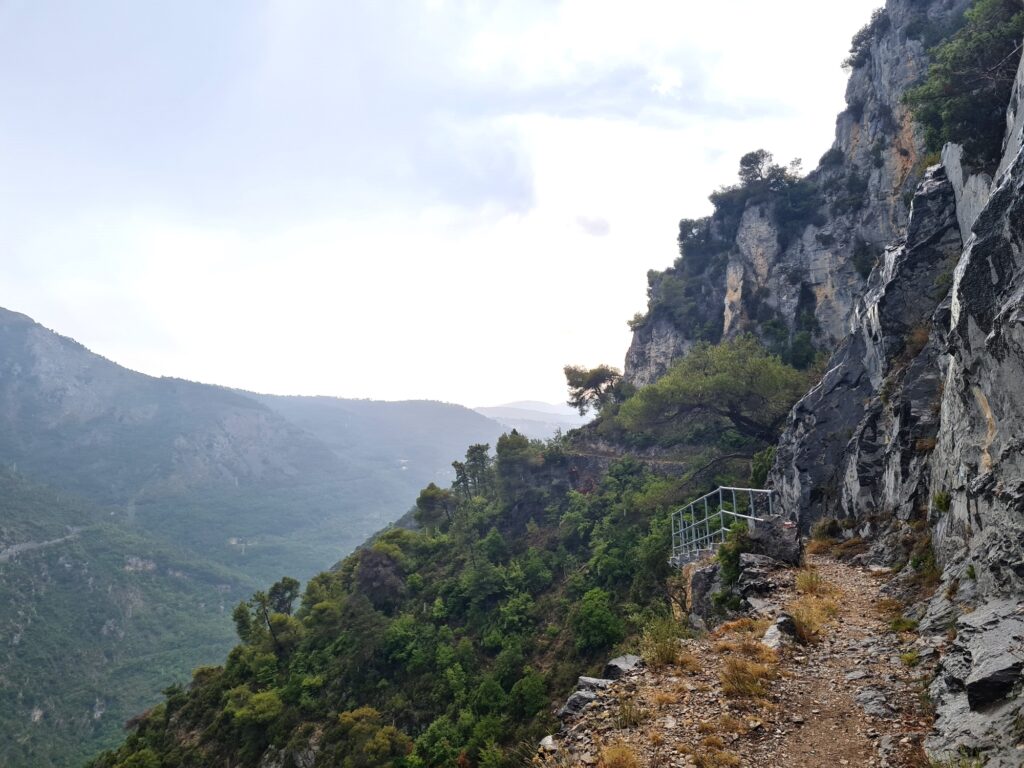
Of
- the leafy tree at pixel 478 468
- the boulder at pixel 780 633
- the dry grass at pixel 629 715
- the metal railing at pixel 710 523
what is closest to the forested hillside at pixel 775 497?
the dry grass at pixel 629 715

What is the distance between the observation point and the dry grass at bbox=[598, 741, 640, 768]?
5145 mm

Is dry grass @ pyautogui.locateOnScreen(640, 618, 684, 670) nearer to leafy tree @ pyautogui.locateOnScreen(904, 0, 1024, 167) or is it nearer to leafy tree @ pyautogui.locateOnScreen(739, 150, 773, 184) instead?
leafy tree @ pyautogui.locateOnScreen(904, 0, 1024, 167)

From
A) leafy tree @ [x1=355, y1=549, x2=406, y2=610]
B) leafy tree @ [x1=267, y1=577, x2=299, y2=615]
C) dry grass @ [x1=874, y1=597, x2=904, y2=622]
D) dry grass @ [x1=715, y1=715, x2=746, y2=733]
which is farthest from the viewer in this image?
leafy tree @ [x1=267, y1=577, x2=299, y2=615]

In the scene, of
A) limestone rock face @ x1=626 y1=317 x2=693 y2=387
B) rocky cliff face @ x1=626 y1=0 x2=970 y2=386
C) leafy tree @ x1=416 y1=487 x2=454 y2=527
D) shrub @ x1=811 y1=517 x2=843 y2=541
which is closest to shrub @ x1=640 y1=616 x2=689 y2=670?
shrub @ x1=811 y1=517 x2=843 y2=541

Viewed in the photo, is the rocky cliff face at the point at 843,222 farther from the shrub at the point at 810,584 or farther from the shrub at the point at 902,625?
the shrub at the point at 902,625

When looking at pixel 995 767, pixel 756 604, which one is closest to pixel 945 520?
pixel 756 604

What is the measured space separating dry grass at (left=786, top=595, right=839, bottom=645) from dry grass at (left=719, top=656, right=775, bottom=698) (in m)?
1.37

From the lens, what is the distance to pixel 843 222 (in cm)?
3666

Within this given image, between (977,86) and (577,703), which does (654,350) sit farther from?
(577,703)

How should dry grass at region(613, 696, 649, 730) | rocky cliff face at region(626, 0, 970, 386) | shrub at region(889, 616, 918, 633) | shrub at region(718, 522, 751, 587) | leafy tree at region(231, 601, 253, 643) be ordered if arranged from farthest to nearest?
leafy tree at region(231, 601, 253, 643), rocky cliff face at region(626, 0, 970, 386), shrub at region(718, 522, 751, 587), shrub at region(889, 616, 918, 633), dry grass at region(613, 696, 649, 730)

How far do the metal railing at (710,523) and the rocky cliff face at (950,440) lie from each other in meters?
2.02

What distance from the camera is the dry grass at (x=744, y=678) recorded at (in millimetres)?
6230

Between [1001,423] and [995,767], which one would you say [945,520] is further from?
[995,767]

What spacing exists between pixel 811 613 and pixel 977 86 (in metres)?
15.8
